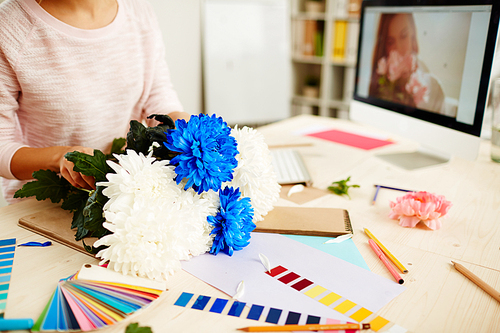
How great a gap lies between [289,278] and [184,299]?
18 centimetres

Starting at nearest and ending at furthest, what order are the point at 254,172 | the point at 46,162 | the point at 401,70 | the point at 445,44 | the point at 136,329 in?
the point at 136,329
the point at 254,172
the point at 46,162
the point at 445,44
the point at 401,70

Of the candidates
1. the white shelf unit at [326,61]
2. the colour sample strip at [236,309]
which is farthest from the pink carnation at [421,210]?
the white shelf unit at [326,61]

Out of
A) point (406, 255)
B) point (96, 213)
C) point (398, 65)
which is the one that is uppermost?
point (398, 65)

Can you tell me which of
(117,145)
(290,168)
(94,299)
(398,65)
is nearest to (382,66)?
(398,65)

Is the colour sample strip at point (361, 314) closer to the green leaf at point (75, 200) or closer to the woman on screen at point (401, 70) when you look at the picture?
the green leaf at point (75, 200)

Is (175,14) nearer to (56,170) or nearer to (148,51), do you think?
(148,51)

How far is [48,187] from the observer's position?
82 cm

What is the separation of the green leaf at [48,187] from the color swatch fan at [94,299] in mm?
267

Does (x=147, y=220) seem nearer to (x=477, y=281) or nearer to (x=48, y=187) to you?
(x=48, y=187)

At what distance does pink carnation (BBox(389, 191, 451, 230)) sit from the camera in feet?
2.76

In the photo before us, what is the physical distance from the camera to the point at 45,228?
0.78 meters

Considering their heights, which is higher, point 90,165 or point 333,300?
point 90,165

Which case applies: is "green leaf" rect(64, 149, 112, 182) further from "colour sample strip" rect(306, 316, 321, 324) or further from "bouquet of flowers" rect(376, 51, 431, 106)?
"bouquet of flowers" rect(376, 51, 431, 106)

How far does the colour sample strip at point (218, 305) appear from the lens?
1.87ft
